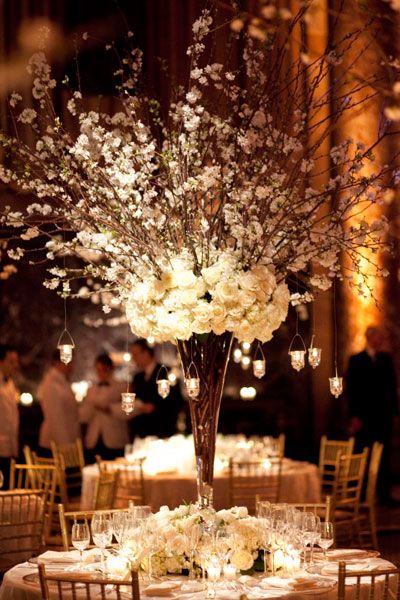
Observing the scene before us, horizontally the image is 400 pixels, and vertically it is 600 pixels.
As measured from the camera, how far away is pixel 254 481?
8.42 m

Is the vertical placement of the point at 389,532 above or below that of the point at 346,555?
below

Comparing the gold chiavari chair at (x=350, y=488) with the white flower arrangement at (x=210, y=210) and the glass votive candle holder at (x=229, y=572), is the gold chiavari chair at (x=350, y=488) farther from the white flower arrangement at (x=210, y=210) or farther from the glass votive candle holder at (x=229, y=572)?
the white flower arrangement at (x=210, y=210)

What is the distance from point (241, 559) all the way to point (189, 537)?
22 centimetres

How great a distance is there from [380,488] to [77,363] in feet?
14.4

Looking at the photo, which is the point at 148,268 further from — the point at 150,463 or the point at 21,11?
the point at 21,11

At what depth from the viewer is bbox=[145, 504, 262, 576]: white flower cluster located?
4570 millimetres

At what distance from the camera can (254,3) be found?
1270cm

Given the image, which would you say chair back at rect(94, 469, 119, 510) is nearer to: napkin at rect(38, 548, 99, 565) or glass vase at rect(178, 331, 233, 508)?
napkin at rect(38, 548, 99, 565)

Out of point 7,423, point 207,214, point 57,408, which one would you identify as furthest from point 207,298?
point 57,408

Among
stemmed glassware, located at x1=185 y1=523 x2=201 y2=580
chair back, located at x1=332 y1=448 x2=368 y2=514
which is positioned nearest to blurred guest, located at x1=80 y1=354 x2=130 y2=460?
chair back, located at x1=332 y1=448 x2=368 y2=514

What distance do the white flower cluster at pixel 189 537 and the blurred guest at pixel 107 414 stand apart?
18.4 ft

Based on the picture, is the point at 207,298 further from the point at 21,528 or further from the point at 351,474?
the point at 351,474

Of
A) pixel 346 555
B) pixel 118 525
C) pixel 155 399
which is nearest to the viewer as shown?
pixel 118 525

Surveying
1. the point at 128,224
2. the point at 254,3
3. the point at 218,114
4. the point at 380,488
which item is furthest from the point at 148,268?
the point at 254,3
